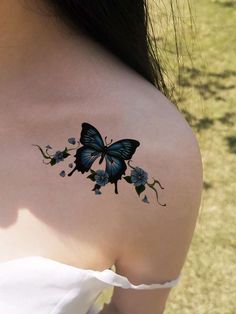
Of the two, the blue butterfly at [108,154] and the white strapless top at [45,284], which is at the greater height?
the blue butterfly at [108,154]

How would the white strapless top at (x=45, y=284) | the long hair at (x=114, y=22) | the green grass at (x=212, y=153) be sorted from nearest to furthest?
1. the white strapless top at (x=45, y=284)
2. the long hair at (x=114, y=22)
3. the green grass at (x=212, y=153)

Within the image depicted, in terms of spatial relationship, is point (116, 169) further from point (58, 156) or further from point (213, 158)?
point (213, 158)

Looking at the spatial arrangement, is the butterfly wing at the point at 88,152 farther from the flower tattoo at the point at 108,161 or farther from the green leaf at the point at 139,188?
the green leaf at the point at 139,188

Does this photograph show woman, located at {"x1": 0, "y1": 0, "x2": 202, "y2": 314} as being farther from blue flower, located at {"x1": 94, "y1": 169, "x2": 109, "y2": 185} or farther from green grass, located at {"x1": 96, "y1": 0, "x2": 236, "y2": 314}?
green grass, located at {"x1": 96, "y1": 0, "x2": 236, "y2": 314}

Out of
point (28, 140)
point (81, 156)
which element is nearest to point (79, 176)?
point (81, 156)

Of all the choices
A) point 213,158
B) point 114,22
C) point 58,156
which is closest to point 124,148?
point 58,156

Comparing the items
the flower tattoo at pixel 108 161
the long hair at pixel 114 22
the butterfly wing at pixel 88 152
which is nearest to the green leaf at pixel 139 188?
the flower tattoo at pixel 108 161

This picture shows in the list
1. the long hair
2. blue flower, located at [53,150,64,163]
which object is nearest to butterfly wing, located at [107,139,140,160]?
blue flower, located at [53,150,64,163]

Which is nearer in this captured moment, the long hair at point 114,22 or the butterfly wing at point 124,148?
the butterfly wing at point 124,148
